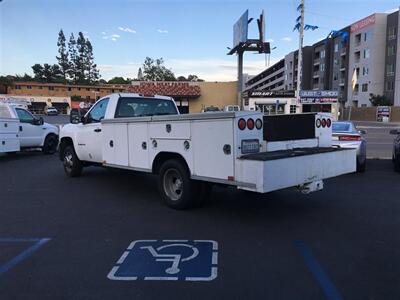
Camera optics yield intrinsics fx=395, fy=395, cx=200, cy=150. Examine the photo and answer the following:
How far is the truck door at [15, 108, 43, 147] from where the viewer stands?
51.0ft

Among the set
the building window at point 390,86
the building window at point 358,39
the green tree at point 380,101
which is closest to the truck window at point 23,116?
the green tree at point 380,101

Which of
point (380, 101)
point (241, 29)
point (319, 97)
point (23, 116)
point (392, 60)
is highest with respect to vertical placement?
point (241, 29)

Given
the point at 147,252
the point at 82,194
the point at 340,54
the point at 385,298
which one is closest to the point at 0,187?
the point at 82,194

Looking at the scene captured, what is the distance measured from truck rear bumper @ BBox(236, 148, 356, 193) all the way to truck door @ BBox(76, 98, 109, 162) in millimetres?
4375

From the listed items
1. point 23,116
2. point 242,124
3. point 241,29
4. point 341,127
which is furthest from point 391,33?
point 242,124

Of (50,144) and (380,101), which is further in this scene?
(380,101)

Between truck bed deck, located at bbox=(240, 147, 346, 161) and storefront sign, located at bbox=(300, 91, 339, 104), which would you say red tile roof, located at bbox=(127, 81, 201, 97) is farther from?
truck bed deck, located at bbox=(240, 147, 346, 161)

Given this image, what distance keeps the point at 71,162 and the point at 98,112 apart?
6.57 ft

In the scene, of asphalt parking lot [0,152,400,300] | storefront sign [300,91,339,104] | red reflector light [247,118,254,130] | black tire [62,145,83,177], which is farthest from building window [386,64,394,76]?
red reflector light [247,118,254,130]

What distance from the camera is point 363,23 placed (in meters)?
76.4

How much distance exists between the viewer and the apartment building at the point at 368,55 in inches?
2822

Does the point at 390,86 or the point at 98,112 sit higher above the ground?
the point at 390,86

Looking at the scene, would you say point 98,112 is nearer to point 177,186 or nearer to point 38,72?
point 177,186

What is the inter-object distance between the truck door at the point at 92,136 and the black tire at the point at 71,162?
484 mm
